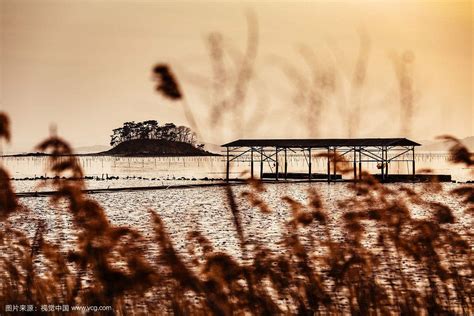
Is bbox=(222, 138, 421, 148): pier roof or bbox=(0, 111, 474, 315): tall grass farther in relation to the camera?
bbox=(222, 138, 421, 148): pier roof

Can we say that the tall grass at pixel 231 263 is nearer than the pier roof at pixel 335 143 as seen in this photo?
Yes

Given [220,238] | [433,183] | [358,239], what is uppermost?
[433,183]

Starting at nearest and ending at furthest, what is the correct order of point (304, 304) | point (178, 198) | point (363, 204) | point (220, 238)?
point (304, 304) → point (363, 204) → point (220, 238) → point (178, 198)

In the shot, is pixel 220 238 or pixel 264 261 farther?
pixel 220 238

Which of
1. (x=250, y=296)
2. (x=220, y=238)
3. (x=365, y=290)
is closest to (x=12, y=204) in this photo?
(x=250, y=296)

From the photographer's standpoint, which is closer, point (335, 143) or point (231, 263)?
point (231, 263)

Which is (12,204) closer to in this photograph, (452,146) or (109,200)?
(452,146)

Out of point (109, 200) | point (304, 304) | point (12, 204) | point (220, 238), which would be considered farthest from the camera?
point (109, 200)

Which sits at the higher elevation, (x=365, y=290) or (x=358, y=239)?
(x=358, y=239)

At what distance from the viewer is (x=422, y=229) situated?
28.5 ft

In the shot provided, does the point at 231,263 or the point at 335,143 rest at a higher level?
the point at 335,143

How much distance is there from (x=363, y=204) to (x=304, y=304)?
56.1 inches

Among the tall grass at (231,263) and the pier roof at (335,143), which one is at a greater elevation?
the pier roof at (335,143)

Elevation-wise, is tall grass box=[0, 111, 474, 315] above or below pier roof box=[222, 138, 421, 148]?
below
